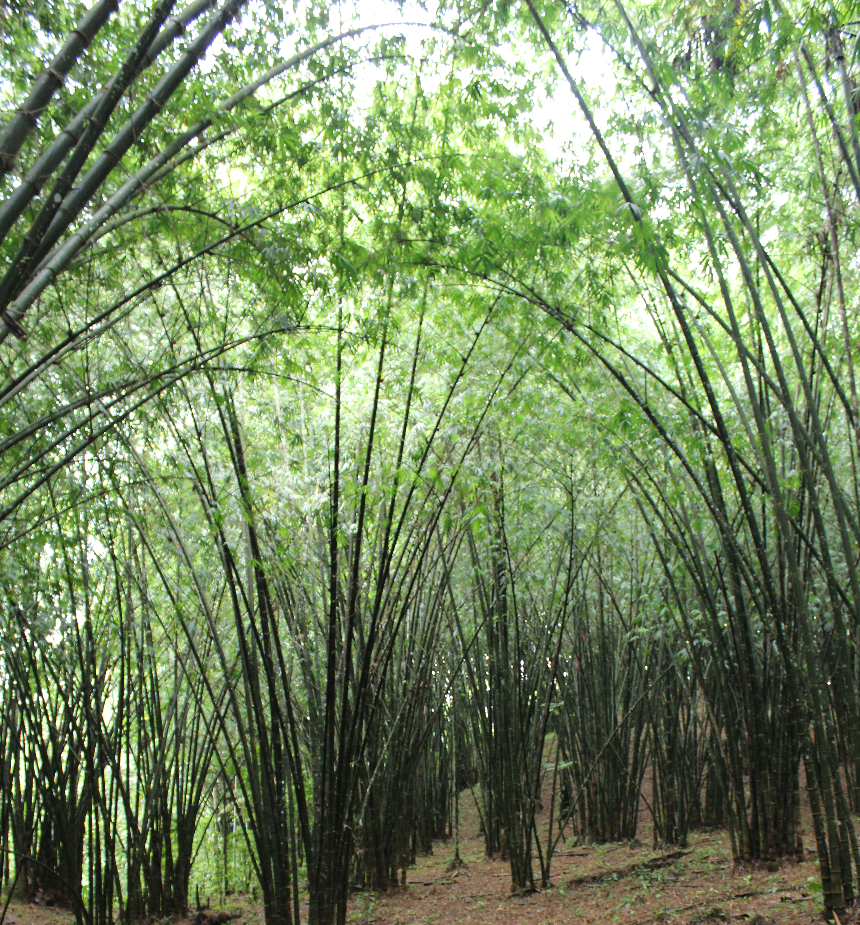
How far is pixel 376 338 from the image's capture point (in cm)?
281

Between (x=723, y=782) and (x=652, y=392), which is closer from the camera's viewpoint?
(x=723, y=782)

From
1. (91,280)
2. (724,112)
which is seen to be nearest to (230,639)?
(91,280)

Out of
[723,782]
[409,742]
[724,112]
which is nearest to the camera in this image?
[724,112]

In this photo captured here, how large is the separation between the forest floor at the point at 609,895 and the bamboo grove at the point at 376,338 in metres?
0.23

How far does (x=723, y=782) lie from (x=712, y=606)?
3.96 feet

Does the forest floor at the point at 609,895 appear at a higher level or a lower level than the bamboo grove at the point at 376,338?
lower

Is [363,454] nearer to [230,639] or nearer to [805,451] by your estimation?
[805,451]

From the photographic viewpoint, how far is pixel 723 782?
3.87m

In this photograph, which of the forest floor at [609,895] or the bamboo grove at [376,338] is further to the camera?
the forest floor at [609,895]

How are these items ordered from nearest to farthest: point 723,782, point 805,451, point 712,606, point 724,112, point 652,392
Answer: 1. point 805,451
2. point 724,112
3. point 712,606
4. point 723,782
5. point 652,392

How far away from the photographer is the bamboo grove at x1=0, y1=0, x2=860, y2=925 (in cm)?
225

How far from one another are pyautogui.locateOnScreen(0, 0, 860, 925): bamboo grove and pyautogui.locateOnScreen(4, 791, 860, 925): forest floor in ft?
0.75

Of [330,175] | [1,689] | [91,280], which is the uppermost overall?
[330,175]

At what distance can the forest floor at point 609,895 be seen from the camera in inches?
125
